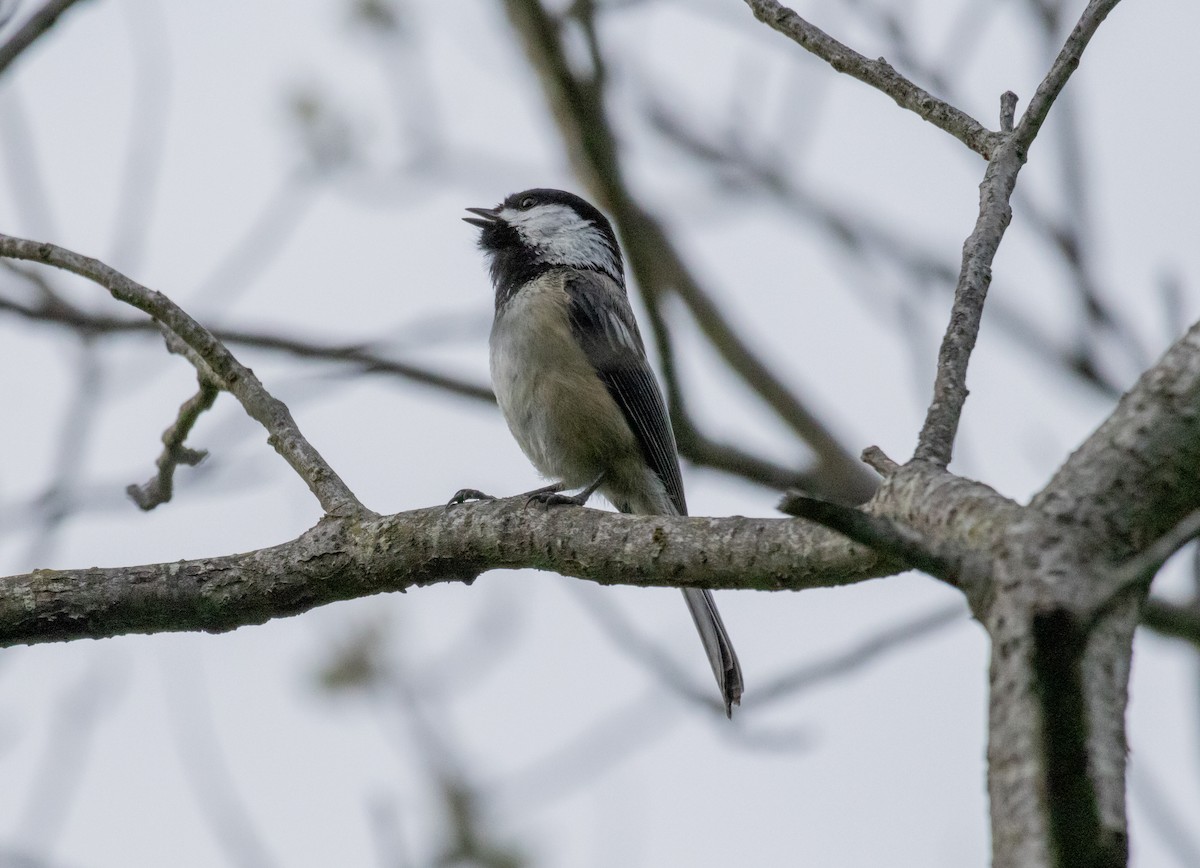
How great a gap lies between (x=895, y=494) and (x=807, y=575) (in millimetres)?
371

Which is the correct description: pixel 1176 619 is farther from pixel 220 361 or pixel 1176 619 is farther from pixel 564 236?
pixel 564 236

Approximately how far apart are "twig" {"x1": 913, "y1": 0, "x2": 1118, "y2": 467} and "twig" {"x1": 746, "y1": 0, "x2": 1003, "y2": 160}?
10cm

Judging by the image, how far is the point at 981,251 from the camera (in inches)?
93.6

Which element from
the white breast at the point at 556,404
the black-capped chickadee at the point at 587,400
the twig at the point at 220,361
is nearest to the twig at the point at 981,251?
the twig at the point at 220,361

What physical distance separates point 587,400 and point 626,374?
1.06 feet

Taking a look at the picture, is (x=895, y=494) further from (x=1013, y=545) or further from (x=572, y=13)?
(x=572, y=13)

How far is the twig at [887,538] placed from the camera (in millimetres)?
1462

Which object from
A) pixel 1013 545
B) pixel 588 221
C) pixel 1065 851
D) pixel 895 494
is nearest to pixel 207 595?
pixel 895 494

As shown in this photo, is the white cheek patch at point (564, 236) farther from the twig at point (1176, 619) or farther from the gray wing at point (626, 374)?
the twig at point (1176, 619)

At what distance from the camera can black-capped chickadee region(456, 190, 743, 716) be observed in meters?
4.80

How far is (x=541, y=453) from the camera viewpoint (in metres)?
4.89

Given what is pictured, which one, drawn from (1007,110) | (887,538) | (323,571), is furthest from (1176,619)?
(887,538)

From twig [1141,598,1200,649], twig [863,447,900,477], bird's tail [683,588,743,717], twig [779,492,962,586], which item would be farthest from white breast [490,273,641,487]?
twig [779,492,962,586]

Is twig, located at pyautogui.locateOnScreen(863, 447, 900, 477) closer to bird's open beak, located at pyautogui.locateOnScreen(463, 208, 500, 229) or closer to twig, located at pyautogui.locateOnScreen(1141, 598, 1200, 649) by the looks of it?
twig, located at pyautogui.locateOnScreen(1141, 598, 1200, 649)
